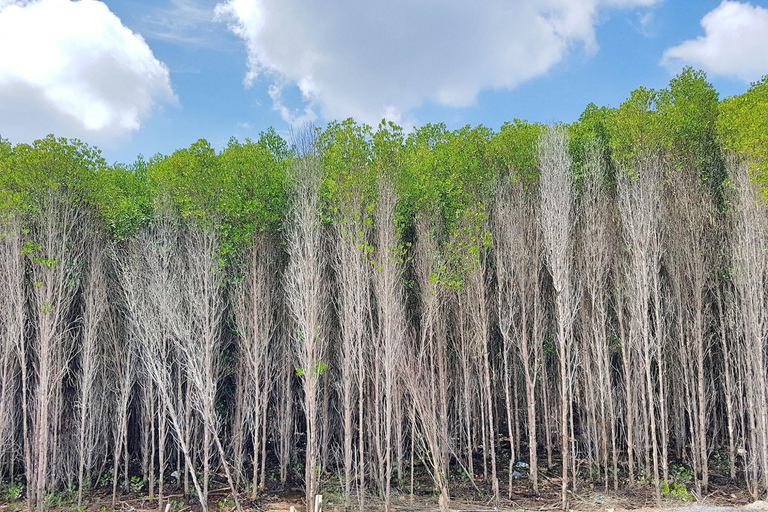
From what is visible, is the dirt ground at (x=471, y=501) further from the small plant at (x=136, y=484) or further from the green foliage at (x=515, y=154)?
the green foliage at (x=515, y=154)

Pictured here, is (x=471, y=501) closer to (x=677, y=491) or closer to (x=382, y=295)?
(x=677, y=491)

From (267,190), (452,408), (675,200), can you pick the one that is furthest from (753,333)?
(267,190)

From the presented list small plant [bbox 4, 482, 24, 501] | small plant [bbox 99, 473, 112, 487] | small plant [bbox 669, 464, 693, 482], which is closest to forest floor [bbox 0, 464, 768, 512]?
small plant [bbox 4, 482, 24, 501]

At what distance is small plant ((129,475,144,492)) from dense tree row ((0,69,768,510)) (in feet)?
1.12

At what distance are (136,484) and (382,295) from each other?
9.59m

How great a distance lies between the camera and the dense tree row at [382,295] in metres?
13.5

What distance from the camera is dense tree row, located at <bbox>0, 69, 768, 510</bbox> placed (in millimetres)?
13531

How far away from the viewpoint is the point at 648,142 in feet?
49.2

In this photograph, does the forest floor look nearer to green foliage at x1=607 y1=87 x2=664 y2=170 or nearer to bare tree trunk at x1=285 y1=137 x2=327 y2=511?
bare tree trunk at x1=285 y1=137 x2=327 y2=511

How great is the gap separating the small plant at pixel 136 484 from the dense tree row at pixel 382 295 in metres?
0.34

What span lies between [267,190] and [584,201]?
402 inches

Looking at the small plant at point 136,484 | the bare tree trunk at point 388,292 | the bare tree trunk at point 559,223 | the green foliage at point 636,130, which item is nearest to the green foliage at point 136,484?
→ the small plant at point 136,484

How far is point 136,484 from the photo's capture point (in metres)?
14.5

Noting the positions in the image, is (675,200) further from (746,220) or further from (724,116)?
(724,116)
